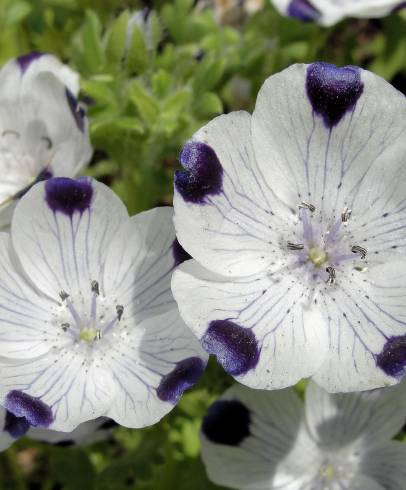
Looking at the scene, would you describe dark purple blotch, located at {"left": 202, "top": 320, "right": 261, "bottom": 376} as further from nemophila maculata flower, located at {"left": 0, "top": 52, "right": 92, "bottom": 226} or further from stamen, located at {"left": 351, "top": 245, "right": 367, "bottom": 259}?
nemophila maculata flower, located at {"left": 0, "top": 52, "right": 92, "bottom": 226}

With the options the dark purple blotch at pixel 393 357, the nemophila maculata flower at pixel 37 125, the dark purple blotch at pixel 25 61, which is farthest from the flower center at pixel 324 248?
the dark purple blotch at pixel 25 61

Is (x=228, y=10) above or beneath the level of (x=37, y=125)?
above

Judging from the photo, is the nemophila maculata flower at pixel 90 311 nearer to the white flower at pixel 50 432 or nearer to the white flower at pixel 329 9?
the white flower at pixel 50 432

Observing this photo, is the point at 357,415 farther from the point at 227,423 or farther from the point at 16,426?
the point at 16,426

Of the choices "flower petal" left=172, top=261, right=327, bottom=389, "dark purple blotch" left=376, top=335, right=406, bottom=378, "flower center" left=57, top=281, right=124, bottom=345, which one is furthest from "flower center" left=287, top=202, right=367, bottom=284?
"flower center" left=57, top=281, right=124, bottom=345

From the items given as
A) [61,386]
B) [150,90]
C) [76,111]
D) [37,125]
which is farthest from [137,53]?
[61,386]
